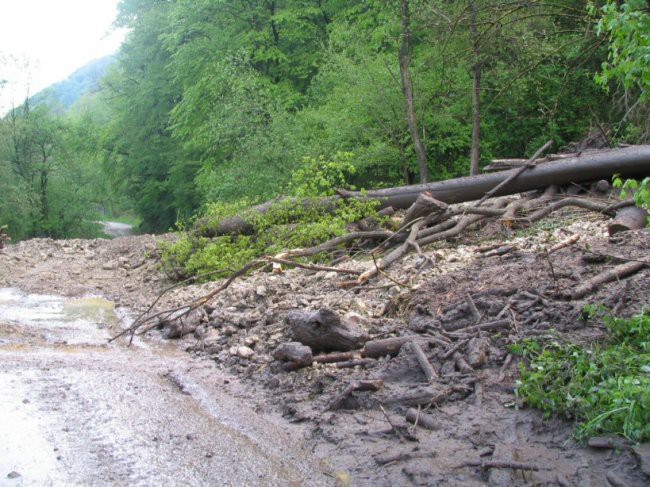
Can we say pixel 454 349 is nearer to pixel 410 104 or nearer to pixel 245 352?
pixel 245 352

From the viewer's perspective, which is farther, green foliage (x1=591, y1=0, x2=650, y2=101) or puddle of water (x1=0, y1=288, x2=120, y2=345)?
puddle of water (x1=0, y1=288, x2=120, y2=345)

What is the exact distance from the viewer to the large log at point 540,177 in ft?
35.3

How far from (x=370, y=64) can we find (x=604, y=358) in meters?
15.2

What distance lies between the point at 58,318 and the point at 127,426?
608 centimetres

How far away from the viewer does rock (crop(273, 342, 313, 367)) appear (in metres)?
6.27

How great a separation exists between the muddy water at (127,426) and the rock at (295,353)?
0.72 m

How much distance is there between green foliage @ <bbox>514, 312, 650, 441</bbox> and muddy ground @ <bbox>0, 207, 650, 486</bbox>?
0.13m

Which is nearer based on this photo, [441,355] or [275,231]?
[441,355]

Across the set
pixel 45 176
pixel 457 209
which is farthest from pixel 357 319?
pixel 45 176

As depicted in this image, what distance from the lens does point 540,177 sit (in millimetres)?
11547

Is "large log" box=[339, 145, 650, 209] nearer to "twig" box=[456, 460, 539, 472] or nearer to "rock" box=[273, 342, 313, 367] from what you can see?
"rock" box=[273, 342, 313, 367]

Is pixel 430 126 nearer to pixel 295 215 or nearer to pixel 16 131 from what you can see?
pixel 295 215

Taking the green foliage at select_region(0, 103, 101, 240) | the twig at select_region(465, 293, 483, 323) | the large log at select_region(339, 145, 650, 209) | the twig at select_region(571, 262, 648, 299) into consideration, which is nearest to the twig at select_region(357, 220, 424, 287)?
the large log at select_region(339, 145, 650, 209)

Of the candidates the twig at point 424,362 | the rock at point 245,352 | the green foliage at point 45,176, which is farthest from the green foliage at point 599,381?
the green foliage at point 45,176
